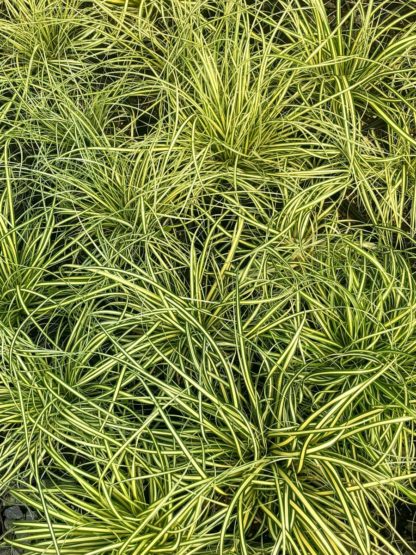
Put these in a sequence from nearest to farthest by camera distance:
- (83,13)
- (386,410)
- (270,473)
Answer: (270,473)
(386,410)
(83,13)

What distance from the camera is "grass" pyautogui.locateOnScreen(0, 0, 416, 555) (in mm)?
1259

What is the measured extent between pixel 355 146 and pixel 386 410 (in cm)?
74

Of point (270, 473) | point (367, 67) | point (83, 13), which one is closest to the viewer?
point (270, 473)

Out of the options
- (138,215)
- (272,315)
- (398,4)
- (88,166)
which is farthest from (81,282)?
(398,4)

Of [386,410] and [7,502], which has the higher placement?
[386,410]

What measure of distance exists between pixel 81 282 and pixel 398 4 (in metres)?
1.41

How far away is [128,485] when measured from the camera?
1345 millimetres

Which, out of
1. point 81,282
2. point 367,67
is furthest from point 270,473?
point 367,67

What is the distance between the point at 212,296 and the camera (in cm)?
153

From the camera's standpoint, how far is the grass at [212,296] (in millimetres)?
1259

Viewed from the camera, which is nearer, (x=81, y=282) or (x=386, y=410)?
(x=386, y=410)

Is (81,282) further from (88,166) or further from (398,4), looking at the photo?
(398,4)

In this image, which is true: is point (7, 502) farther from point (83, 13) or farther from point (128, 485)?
point (83, 13)

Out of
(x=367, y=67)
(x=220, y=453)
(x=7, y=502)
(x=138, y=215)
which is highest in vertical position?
(x=367, y=67)
